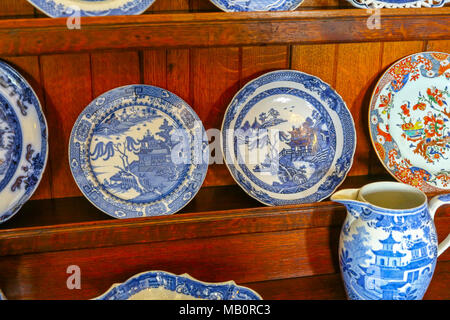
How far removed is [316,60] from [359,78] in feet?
0.35

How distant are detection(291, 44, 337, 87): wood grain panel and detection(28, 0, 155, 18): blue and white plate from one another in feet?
1.17

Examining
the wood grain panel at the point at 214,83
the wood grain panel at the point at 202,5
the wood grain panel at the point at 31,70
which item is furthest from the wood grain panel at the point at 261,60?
the wood grain panel at the point at 31,70

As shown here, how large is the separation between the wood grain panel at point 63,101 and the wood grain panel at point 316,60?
0.42 metres

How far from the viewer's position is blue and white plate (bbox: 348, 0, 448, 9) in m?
0.88

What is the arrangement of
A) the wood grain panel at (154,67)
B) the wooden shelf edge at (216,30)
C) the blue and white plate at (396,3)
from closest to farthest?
the wooden shelf edge at (216,30) < the blue and white plate at (396,3) < the wood grain panel at (154,67)

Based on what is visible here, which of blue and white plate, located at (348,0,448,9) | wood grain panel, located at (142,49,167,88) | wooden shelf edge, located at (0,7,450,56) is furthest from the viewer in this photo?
wood grain panel, located at (142,49,167,88)

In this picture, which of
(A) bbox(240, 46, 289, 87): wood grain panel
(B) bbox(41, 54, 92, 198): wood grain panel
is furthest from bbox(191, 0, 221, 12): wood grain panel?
(B) bbox(41, 54, 92, 198): wood grain panel

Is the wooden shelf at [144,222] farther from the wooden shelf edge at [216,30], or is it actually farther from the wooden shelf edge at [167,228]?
the wooden shelf edge at [216,30]

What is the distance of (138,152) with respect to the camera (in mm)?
966

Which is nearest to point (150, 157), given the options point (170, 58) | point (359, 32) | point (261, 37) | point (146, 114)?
point (146, 114)

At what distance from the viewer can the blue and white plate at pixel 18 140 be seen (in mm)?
880

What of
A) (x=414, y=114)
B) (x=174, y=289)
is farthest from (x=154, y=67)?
(x=414, y=114)

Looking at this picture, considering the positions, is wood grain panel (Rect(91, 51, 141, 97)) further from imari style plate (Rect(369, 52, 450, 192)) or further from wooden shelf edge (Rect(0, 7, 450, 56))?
imari style plate (Rect(369, 52, 450, 192))

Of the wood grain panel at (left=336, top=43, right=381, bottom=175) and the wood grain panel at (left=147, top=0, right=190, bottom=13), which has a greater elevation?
the wood grain panel at (left=147, top=0, right=190, bottom=13)
